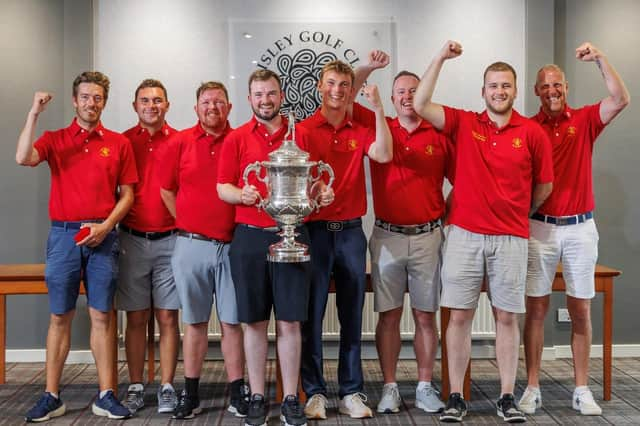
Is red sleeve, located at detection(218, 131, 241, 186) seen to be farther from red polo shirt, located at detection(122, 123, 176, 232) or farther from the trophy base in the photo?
red polo shirt, located at detection(122, 123, 176, 232)

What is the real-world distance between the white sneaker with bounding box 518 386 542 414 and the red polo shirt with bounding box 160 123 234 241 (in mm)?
1765

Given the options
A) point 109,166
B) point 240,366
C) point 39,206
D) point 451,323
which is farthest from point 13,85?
point 451,323

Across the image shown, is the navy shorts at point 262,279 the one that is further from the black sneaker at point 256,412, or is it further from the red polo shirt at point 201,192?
the black sneaker at point 256,412

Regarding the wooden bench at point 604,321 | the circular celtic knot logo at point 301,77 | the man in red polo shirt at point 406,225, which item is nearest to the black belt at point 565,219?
the wooden bench at point 604,321

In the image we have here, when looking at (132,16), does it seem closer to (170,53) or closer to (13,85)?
(170,53)

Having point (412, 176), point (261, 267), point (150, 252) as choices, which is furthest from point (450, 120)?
point (150, 252)

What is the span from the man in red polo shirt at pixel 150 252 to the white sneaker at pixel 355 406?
89 centimetres

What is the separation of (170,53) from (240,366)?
7.72ft

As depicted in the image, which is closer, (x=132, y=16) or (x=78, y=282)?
(x=78, y=282)

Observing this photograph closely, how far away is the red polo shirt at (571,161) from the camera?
4.11 meters

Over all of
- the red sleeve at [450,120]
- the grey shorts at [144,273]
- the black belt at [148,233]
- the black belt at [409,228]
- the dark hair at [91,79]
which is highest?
the dark hair at [91,79]

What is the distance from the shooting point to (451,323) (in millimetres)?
4023

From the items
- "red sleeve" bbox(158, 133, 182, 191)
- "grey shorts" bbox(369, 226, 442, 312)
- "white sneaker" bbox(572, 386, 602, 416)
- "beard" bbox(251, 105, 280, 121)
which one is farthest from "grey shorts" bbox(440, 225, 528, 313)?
"red sleeve" bbox(158, 133, 182, 191)

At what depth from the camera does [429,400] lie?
4.17 m
